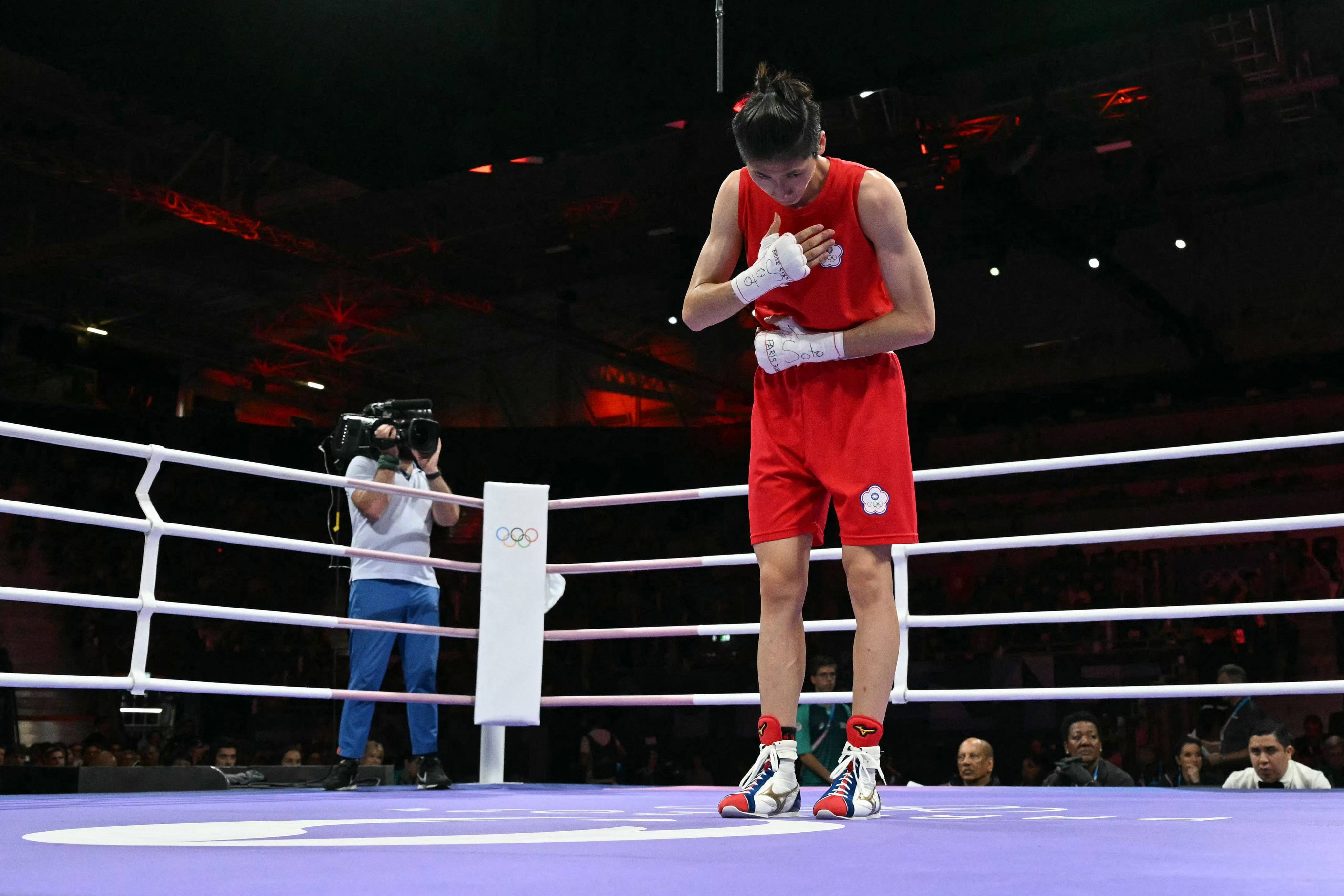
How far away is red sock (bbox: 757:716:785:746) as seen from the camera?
1729 millimetres

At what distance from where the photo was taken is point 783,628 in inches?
71.0

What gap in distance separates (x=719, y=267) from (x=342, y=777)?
5.25 feet

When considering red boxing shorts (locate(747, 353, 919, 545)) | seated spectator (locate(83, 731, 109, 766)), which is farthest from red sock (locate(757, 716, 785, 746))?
seated spectator (locate(83, 731, 109, 766))

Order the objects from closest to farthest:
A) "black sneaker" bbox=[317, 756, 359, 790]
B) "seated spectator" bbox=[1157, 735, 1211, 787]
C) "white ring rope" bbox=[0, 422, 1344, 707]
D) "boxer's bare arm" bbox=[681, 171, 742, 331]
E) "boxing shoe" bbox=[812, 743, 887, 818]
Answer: "boxing shoe" bbox=[812, 743, 887, 818]
"boxer's bare arm" bbox=[681, 171, 742, 331]
"white ring rope" bbox=[0, 422, 1344, 707]
"black sneaker" bbox=[317, 756, 359, 790]
"seated spectator" bbox=[1157, 735, 1211, 787]

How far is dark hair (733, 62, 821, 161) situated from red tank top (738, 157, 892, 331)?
126 millimetres

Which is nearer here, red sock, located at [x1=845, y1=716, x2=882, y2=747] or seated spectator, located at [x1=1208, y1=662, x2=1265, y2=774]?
red sock, located at [x1=845, y1=716, x2=882, y2=747]

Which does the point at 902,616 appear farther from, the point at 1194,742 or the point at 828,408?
the point at 1194,742

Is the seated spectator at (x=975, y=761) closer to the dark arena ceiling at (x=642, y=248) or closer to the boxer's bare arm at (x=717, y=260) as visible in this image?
the dark arena ceiling at (x=642, y=248)

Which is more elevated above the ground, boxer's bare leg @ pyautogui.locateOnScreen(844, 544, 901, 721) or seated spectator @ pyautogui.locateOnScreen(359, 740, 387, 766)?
boxer's bare leg @ pyautogui.locateOnScreen(844, 544, 901, 721)

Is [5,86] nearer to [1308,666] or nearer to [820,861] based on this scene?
[820,861]

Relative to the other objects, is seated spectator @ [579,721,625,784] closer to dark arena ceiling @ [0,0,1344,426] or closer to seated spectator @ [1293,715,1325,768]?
dark arena ceiling @ [0,0,1344,426]

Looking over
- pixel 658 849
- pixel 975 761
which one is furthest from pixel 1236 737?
pixel 658 849

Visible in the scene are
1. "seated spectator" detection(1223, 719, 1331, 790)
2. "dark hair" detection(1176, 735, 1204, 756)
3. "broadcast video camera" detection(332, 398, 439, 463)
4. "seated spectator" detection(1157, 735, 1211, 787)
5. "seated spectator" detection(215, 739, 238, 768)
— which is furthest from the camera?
"seated spectator" detection(215, 739, 238, 768)

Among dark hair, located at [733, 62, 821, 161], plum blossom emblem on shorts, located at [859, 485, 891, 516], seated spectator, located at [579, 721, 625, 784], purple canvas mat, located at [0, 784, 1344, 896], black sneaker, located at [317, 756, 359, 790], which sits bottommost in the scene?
seated spectator, located at [579, 721, 625, 784]
